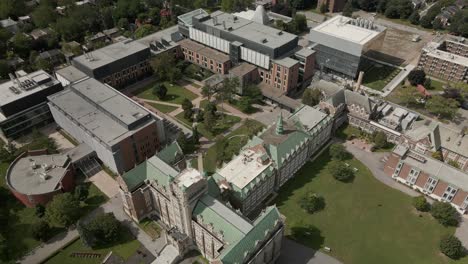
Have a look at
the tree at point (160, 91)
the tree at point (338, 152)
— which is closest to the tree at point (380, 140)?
the tree at point (338, 152)

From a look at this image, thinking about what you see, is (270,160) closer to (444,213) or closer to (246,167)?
(246,167)

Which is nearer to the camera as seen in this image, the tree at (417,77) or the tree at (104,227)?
the tree at (104,227)

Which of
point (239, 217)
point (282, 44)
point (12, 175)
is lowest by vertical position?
point (12, 175)

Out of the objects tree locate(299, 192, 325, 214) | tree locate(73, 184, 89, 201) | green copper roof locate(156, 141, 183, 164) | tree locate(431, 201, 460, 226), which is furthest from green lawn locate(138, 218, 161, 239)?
tree locate(431, 201, 460, 226)

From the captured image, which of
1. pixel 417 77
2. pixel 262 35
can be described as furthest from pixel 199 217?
pixel 417 77

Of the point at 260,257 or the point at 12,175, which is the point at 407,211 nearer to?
the point at 260,257

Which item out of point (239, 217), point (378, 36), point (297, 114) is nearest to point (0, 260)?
point (239, 217)

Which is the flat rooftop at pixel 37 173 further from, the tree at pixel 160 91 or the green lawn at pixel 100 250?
the tree at pixel 160 91

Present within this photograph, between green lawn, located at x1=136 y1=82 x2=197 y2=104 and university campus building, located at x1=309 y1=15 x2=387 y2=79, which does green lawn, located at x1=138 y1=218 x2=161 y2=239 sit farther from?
university campus building, located at x1=309 y1=15 x2=387 y2=79
